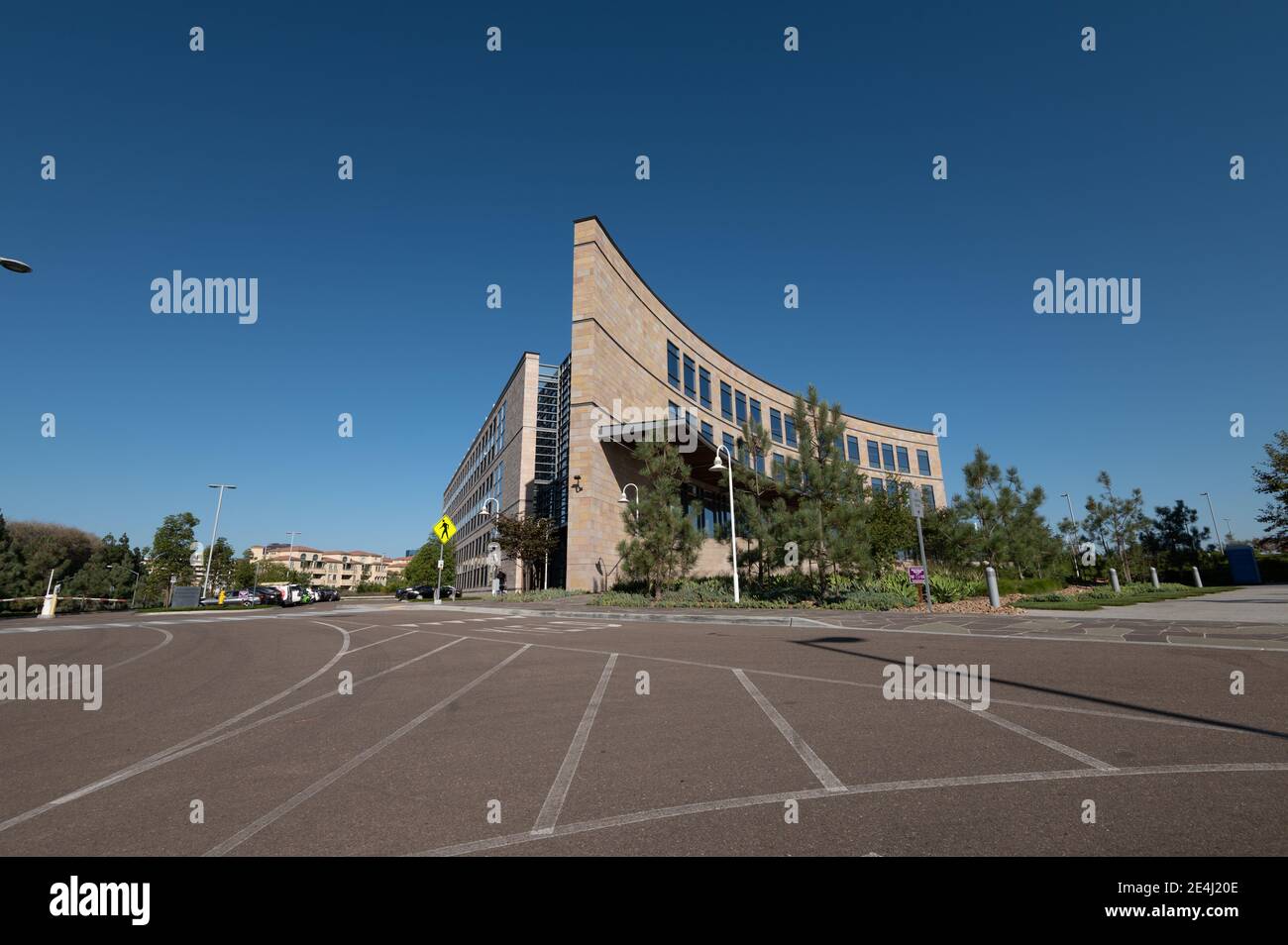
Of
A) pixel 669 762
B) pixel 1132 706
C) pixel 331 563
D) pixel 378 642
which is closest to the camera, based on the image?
pixel 669 762

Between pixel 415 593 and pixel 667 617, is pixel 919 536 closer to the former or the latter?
pixel 667 617

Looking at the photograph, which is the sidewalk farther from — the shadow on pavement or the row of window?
the row of window

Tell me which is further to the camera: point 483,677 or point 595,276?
point 595,276

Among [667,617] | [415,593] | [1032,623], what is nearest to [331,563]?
[415,593]

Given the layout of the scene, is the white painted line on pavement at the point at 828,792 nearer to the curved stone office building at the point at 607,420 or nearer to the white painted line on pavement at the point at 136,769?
the white painted line on pavement at the point at 136,769

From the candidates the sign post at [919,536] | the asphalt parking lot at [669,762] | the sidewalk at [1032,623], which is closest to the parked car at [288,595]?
the sidewalk at [1032,623]

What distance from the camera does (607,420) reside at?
30703mm

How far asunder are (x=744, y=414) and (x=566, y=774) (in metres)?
46.6

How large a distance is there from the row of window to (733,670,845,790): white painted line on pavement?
20.5 metres
